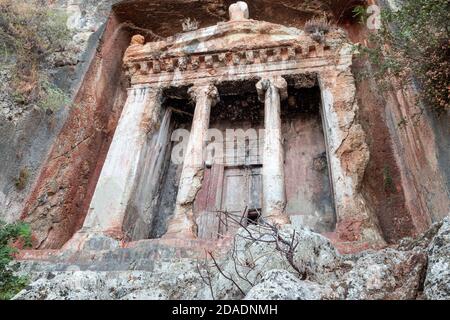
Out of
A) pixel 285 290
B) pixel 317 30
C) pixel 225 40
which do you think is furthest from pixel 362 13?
pixel 285 290

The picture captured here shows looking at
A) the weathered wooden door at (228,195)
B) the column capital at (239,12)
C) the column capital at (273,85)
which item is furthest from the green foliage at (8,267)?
the column capital at (239,12)

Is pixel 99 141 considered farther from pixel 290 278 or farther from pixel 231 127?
pixel 290 278

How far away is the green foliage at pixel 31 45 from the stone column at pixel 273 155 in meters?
3.63

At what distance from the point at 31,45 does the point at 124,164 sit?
10.3 feet

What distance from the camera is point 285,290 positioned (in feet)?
7.88

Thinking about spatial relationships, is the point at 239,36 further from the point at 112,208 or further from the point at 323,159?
the point at 112,208

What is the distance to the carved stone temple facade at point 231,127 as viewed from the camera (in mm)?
6184

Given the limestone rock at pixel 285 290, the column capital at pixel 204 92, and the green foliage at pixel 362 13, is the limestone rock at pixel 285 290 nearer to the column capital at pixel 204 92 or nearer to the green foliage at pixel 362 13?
the column capital at pixel 204 92

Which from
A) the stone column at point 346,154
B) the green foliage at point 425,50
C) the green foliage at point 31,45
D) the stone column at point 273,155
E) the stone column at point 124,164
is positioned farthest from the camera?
the green foliage at point 31,45

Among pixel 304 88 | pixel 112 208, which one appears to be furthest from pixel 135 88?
pixel 304 88

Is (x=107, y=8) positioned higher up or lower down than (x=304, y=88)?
higher up

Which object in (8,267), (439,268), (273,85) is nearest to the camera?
(439,268)

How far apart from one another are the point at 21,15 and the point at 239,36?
13.3 feet

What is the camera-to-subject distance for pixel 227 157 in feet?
26.9
